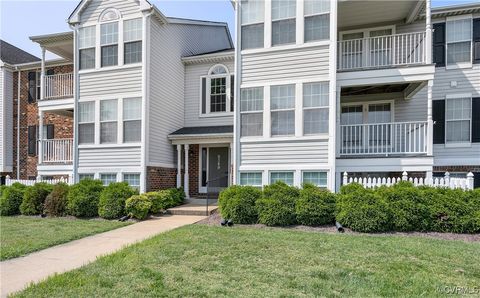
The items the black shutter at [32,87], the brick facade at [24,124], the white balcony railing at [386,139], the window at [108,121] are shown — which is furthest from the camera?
the black shutter at [32,87]

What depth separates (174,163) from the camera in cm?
1377

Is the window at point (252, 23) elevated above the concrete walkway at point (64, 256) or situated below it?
above

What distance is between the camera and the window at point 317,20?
403 inches

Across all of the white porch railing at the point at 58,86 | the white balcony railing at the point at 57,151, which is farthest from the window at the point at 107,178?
the white porch railing at the point at 58,86

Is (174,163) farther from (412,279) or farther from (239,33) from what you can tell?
(412,279)

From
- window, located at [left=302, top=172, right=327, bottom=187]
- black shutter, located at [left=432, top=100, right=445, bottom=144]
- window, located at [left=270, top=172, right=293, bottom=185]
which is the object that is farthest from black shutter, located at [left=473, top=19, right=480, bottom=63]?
window, located at [left=270, top=172, right=293, bottom=185]

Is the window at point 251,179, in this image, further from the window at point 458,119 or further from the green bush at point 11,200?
the green bush at point 11,200

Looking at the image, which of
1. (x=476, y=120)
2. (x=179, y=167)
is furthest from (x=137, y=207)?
(x=476, y=120)

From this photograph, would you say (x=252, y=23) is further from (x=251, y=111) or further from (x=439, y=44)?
(x=439, y=44)

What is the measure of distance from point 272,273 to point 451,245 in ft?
13.4

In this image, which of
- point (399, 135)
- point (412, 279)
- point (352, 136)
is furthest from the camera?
Result: point (352, 136)

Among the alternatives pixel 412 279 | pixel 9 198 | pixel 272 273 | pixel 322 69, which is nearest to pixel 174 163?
pixel 9 198

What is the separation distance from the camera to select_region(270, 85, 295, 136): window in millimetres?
10430

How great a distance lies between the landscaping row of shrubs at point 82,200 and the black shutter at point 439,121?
33.2ft
